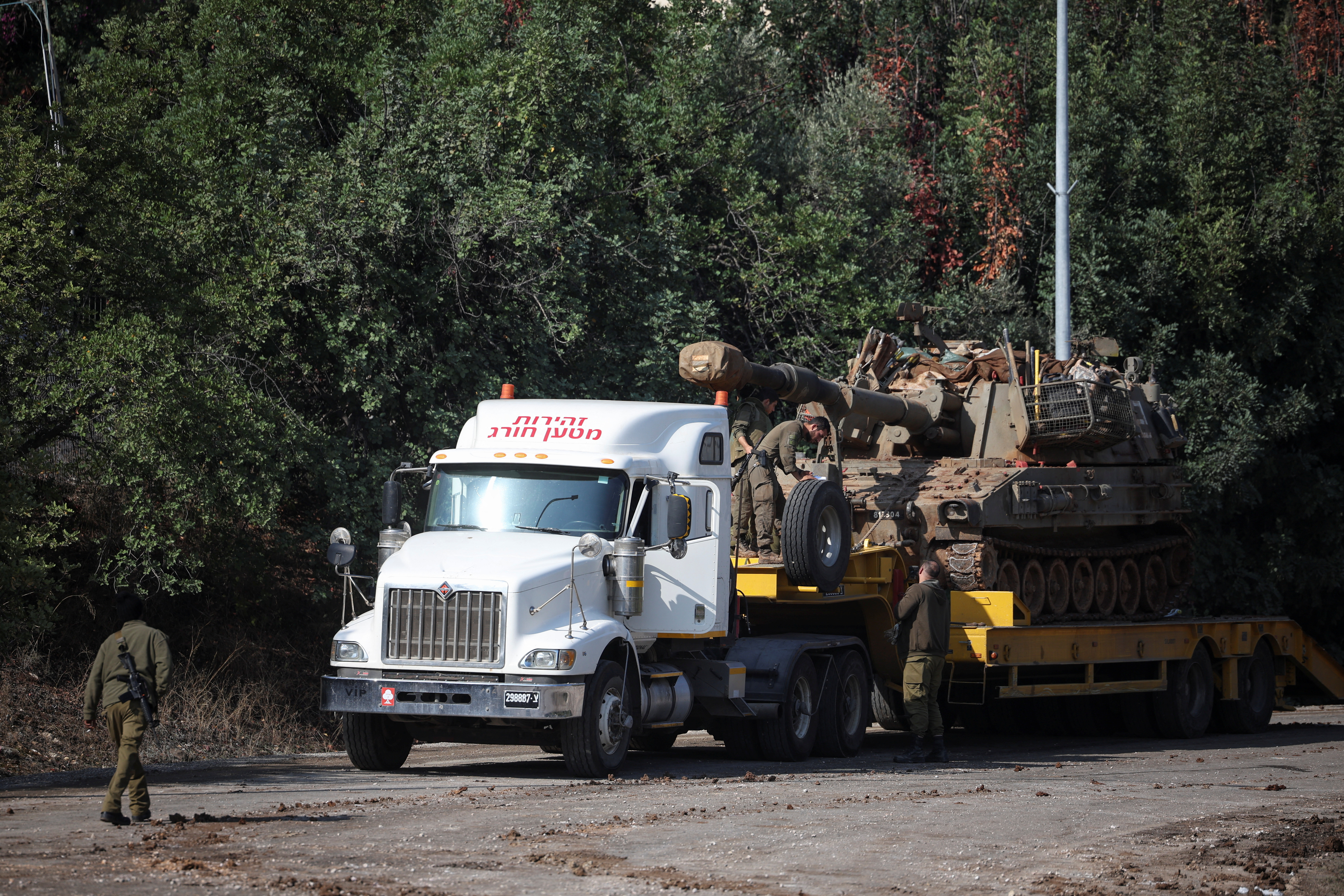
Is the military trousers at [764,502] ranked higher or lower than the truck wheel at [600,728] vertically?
higher

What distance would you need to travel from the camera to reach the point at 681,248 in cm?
2375

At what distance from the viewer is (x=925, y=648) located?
15.1m

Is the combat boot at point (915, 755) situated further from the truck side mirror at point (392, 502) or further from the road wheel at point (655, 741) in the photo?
the truck side mirror at point (392, 502)

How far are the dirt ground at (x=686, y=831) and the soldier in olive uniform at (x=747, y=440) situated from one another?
2400 millimetres

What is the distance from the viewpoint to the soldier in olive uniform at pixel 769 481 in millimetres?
15883

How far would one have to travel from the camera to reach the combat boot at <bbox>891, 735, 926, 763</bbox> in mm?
15359

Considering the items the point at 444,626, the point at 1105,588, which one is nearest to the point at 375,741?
the point at 444,626

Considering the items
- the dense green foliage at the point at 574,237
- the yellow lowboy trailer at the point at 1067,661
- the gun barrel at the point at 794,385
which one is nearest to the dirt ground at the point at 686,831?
the yellow lowboy trailer at the point at 1067,661

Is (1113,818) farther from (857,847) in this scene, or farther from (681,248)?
(681,248)

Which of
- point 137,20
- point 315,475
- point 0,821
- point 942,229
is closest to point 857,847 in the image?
point 0,821

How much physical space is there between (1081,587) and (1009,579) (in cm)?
198

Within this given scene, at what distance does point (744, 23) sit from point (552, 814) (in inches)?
1036

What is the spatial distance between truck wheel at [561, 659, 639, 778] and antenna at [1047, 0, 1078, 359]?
13795mm

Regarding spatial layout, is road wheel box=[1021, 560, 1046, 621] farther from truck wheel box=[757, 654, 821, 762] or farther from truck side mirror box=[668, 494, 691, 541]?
truck side mirror box=[668, 494, 691, 541]
